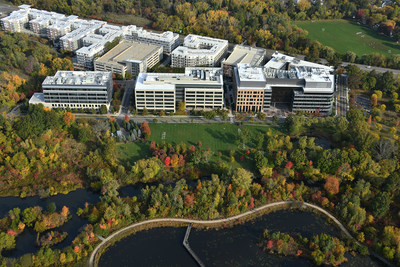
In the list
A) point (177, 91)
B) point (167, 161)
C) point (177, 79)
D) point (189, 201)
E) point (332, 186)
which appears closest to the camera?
point (189, 201)

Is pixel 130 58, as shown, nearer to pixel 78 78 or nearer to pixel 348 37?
pixel 78 78

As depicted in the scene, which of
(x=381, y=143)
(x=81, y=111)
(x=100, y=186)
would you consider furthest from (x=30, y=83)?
(x=381, y=143)

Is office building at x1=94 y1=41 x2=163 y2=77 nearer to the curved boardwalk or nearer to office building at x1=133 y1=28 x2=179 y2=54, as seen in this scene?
office building at x1=133 y1=28 x2=179 y2=54

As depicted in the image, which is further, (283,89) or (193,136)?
(283,89)

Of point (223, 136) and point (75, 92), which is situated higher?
point (75, 92)

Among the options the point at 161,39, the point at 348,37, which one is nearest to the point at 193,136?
the point at 161,39

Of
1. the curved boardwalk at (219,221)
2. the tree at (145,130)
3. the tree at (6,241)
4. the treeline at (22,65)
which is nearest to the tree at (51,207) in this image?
the tree at (6,241)
